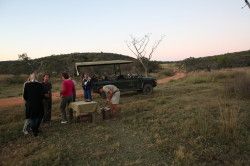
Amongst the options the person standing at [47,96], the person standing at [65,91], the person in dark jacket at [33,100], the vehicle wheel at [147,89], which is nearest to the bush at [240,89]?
the vehicle wheel at [147,89]

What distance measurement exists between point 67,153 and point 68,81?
4271 mm

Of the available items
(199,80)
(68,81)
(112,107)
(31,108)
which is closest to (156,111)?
(112,107)

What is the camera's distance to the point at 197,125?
10516 millimetres

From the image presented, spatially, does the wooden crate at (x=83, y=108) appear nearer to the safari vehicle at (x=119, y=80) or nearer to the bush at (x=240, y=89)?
the safari vehicle at (x=119, y=80)

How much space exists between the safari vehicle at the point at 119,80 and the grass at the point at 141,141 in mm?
6737

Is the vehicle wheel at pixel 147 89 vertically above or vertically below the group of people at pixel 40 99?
below

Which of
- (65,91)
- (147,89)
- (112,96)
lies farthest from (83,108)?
(147,89)

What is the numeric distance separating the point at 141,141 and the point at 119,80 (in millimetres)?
10912

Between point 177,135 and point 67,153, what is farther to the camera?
point 177,135

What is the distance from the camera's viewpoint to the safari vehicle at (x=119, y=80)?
19828mm

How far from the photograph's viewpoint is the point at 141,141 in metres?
9.80

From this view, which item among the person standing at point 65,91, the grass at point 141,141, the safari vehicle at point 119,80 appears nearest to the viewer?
the grass at point 141,141

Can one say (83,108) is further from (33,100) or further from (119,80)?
(119,80)

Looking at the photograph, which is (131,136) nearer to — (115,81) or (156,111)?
(156,111)
